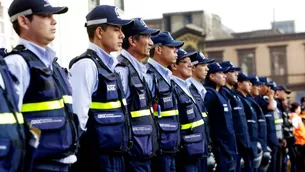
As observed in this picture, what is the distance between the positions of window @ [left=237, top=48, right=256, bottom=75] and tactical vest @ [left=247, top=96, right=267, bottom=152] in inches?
1211

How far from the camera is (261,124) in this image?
1041 cm

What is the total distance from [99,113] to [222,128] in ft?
11.5

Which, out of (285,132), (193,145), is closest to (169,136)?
(193,145)

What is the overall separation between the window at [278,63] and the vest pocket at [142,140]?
3593 centimetres

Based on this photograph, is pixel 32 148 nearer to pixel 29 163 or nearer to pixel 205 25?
pixel 29 163

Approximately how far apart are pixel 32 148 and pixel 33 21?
3.64 ft

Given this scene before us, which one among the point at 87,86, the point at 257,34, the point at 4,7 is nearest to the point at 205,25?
the point at 257,34

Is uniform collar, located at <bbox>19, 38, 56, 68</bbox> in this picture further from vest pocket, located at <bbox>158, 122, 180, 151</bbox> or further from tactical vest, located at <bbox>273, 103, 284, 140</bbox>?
tactical vest, located at <bbox>273, 103, 284, 140</bbox>

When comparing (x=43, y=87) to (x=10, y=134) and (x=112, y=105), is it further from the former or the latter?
(x=112, y=105)

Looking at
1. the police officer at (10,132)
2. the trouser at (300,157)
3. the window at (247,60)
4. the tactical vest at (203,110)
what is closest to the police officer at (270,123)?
the trouser at (300,157)

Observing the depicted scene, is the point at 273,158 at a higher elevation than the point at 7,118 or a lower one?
lower

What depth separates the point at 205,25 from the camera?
43.5 m

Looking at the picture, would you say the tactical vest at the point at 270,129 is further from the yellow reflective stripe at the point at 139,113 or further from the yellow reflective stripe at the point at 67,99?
the yellow reflective stripe at the point at 67,99

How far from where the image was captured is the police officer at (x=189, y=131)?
6.75 meters
